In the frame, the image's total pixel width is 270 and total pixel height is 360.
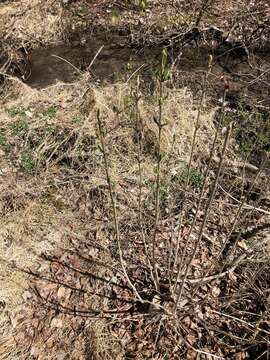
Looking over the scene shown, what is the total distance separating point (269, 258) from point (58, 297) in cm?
192

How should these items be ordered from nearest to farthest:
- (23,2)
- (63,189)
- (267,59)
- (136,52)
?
(63,189), (267,59), (136,52), (23,2)

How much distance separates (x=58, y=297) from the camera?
3.41m

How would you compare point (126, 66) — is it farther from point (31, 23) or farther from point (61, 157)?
point (61, 157)

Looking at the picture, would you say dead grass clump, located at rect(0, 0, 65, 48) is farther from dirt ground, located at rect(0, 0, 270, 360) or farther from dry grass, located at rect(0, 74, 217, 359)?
dry grass, located at rect(0, 74, 217, 359)

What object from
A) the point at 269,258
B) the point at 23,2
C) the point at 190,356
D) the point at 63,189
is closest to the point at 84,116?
the point at 63,189

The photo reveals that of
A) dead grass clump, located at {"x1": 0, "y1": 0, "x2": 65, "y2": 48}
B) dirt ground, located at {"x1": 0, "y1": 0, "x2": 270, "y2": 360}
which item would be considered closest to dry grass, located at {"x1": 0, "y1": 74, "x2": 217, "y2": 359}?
dirt ground, located at {"x1": 0, "y1": 0, "x2": 270, "y2": 360}

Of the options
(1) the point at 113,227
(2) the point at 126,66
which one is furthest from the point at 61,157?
(2) the point at 126,66

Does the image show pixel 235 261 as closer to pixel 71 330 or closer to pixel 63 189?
pixel 71 330

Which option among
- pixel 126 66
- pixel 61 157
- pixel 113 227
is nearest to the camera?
pixel 113 227

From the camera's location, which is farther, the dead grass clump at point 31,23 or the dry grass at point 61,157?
the dead grass clump at point 31,23

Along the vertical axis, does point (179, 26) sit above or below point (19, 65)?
above

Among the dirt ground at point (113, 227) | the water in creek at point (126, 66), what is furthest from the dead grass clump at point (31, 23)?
the dirt ground at point (113, 227)

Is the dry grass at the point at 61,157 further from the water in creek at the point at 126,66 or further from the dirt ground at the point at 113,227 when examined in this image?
the water in creek at the point at 126,66

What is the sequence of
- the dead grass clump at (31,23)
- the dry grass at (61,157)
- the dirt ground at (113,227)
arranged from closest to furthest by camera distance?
1. the dirt ground at (113,227)
2. the dry grass at (61,157)
3. the dead grass clump at (31,23)
